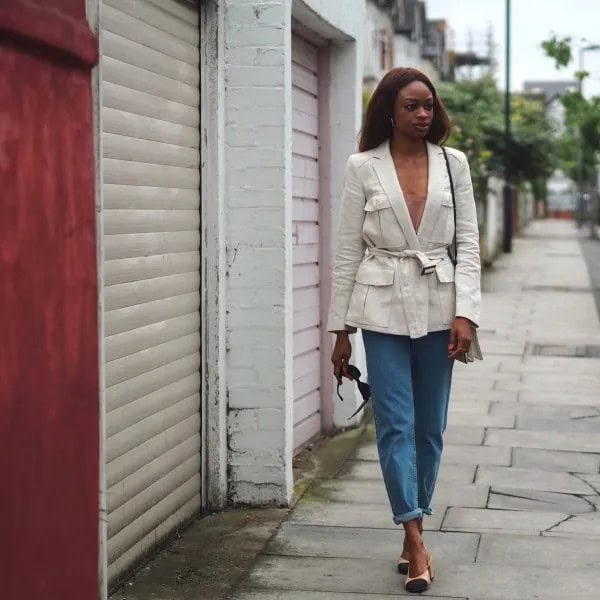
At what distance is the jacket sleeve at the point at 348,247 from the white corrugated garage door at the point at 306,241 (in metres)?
→ 2.24

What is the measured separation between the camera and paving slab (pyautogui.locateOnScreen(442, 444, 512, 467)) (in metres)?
7.18

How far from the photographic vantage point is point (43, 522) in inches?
133

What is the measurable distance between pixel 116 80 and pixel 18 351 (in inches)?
74.2

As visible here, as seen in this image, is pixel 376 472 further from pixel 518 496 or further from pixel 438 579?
pixel 438 579

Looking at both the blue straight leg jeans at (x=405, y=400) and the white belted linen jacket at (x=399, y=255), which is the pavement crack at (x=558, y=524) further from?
the white belted linen jacket at (x=399, y=255)

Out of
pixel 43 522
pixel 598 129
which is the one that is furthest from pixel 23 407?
pixel 598 129

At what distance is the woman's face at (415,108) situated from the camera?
4754 mm

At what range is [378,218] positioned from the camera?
4801 mm

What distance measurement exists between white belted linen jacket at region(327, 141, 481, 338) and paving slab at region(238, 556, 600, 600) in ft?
3.29

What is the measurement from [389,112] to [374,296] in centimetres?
73

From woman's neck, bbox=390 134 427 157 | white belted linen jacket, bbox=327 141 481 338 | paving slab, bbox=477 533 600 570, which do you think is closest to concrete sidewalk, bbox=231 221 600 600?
paving slab, bbox=477 533 600 570

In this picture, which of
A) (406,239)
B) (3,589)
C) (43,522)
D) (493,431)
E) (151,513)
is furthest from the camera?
(493,431)

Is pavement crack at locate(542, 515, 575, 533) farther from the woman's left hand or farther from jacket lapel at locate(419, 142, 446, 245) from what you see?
jacket lapel at locate(419, 142, 446, 245)

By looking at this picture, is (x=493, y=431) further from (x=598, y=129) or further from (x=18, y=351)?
(x=598, y=129)
